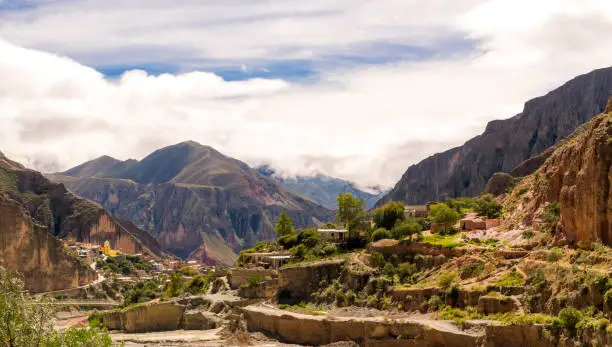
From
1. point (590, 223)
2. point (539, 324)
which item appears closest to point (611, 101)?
point (590, 223)

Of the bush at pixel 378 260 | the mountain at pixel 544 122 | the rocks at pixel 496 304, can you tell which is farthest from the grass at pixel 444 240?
the mountain at pixel 544 122

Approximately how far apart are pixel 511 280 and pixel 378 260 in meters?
19.3

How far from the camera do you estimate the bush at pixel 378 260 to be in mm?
74312

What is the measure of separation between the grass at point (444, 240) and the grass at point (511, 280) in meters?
11.2

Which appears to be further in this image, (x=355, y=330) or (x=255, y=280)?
(x=255, y=280)

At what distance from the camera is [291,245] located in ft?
334

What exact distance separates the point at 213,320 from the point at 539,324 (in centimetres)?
4202

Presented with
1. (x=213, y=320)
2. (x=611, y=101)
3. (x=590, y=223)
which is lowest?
(x=213, y=320)

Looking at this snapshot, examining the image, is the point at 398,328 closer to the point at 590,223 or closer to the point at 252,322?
the point at 590,223

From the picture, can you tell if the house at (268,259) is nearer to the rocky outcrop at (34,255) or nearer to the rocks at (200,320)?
the rocks at (200,320)

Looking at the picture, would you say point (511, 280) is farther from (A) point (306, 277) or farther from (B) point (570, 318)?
(A) point (306, 277)

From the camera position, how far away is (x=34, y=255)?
481ft

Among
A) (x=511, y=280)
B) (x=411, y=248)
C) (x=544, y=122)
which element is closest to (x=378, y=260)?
(x=411, y=248)

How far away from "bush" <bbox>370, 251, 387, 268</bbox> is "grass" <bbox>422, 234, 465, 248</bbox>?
4.26 m
